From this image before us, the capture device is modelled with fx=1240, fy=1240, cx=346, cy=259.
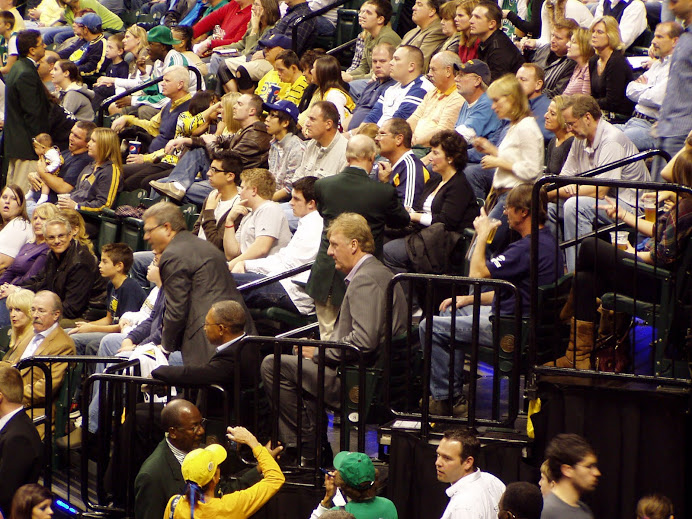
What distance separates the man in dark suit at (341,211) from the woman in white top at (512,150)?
0.75 m

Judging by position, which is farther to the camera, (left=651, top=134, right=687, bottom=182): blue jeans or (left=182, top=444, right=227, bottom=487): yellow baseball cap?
(left=651, top=134, right=687, bottom=182): blue jeans

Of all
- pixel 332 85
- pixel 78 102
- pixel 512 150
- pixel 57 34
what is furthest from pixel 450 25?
pixel 57 34

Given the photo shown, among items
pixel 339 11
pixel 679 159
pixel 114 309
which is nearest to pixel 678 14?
pixel 679 159

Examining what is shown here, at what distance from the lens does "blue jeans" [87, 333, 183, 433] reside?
27.8 ft

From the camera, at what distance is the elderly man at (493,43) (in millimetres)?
11383

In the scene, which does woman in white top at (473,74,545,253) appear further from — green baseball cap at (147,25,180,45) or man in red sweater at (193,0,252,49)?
man in red sweater at (193,0,252,49)

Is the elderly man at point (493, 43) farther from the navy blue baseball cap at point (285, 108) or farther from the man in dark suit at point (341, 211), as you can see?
the man in dark suit at point (341, 211)

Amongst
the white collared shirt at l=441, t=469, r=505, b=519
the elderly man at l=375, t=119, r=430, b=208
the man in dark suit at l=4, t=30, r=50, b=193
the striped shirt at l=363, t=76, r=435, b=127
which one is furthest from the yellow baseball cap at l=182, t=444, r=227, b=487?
the man in dark suit at l=4, t=30, r=50, b=193

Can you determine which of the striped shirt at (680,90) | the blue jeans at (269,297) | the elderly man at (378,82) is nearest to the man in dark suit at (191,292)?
the blue jeans at (269,297)

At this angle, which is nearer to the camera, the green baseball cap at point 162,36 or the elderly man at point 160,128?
the elderly man at point 160,128

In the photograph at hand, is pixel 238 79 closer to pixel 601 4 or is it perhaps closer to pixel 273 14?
pixel 273 14

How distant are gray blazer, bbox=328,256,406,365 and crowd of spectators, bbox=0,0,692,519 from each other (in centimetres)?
1

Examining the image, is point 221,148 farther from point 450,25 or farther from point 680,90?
point 680,90

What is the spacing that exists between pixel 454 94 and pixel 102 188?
12.0 ft
